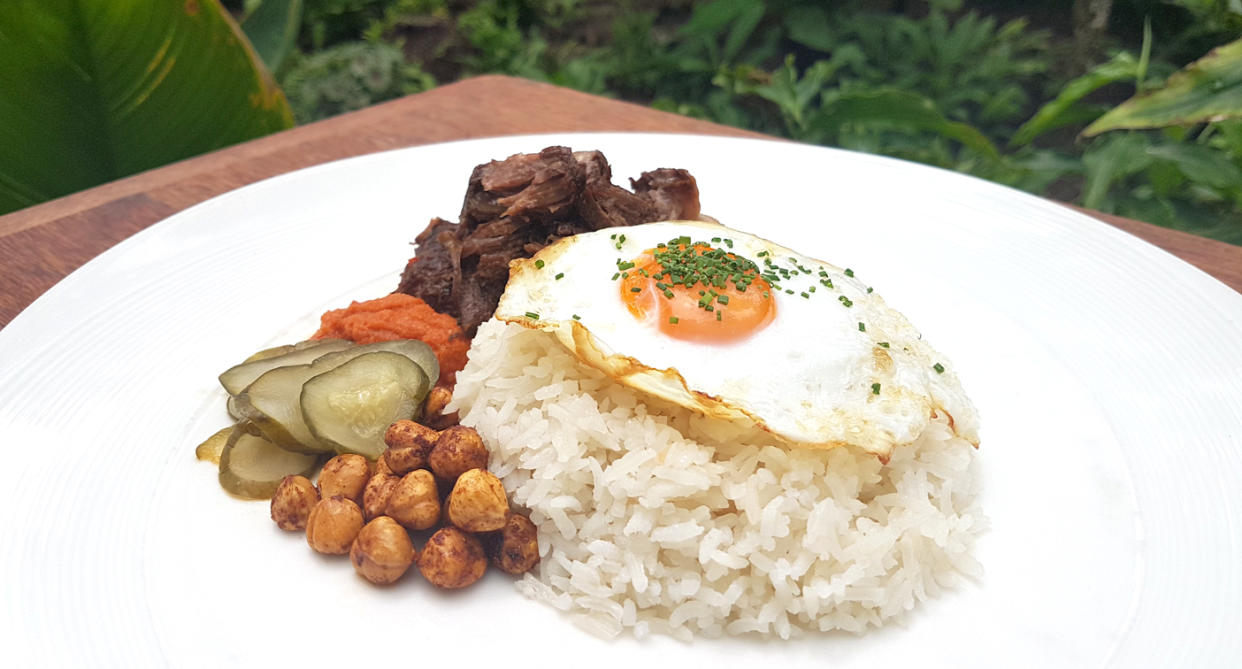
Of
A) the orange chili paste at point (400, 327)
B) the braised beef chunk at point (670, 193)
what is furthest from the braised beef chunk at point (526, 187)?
the orange chili paste at point (400, 327)

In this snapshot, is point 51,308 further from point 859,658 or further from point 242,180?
point 859,658

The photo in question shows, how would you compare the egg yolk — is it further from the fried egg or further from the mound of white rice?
the mound of white rice

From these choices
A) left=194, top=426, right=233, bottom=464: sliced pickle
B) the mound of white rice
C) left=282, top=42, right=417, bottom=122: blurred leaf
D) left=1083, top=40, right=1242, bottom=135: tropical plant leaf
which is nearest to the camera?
the mound of white rice

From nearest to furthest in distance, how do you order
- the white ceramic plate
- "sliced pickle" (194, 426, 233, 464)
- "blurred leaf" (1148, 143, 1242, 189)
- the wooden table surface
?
1. the white ceramic plate
2. "sliced pickle" (194, 426, 233, 464)
3. the wooden table surface
4. "blurred leaf" (1148, 143, 1242, 189)

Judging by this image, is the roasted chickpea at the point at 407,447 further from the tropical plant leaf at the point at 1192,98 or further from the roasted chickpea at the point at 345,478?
the tropical plant leaf at the point at 1192,98

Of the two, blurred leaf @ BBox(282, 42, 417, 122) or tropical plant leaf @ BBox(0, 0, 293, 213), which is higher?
tropical plant leaf @ BBox(0, 0, 293, 213)

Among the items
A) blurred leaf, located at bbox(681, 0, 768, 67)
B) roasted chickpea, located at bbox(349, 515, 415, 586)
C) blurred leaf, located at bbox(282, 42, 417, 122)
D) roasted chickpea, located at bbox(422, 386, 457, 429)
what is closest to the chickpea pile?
roasted chickpea, located at bbox(349, 515, 415, 586)
